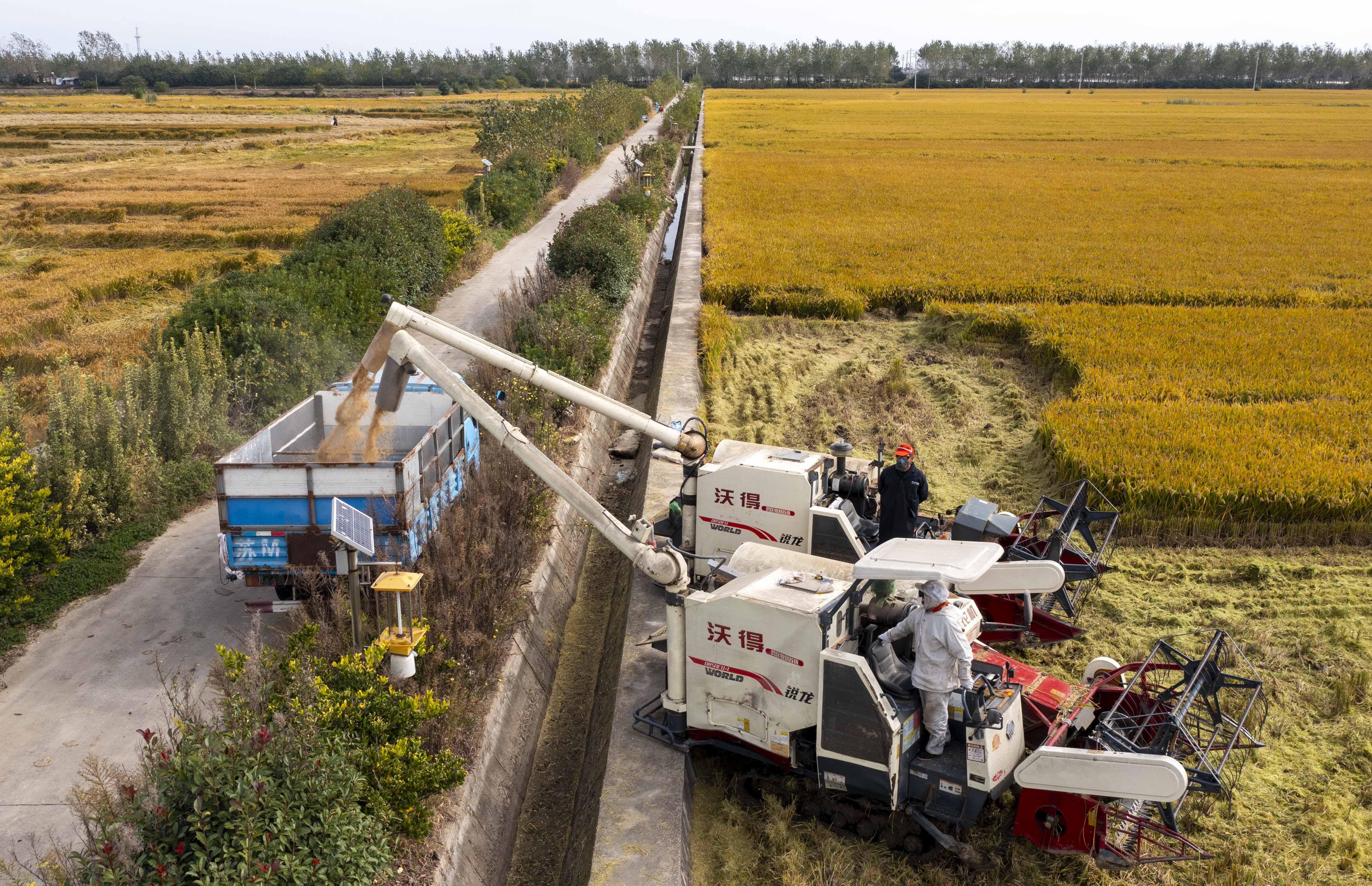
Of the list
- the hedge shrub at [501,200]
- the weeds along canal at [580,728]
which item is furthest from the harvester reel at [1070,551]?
the hedge shrub at [501,200]

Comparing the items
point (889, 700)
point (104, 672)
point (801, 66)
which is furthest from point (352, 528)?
point (801, 66)

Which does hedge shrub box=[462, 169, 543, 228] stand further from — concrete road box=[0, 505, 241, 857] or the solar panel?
the solar panel

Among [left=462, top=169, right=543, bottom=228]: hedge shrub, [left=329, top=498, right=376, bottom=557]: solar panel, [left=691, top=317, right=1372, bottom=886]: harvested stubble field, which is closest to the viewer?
[left=691, top=317, right=1372, bottom=886]: harvested stubble field

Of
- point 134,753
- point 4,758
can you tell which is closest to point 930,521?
point 134,753

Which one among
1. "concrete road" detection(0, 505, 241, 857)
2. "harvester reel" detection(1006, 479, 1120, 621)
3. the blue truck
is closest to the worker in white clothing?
"harvester reel" detection(1006, 479, 1120, 621)

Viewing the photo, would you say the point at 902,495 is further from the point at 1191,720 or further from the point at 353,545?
the point at 353,545

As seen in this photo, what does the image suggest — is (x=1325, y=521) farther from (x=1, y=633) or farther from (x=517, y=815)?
(x=1, y=633)

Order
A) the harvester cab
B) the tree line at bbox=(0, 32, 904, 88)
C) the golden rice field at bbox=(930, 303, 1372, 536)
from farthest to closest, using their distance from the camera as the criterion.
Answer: the tree line at bbox=(0, 32, 904, 88) < the golden rice field at bbox=(930, 303, 1372, 536) < the harvester cab
